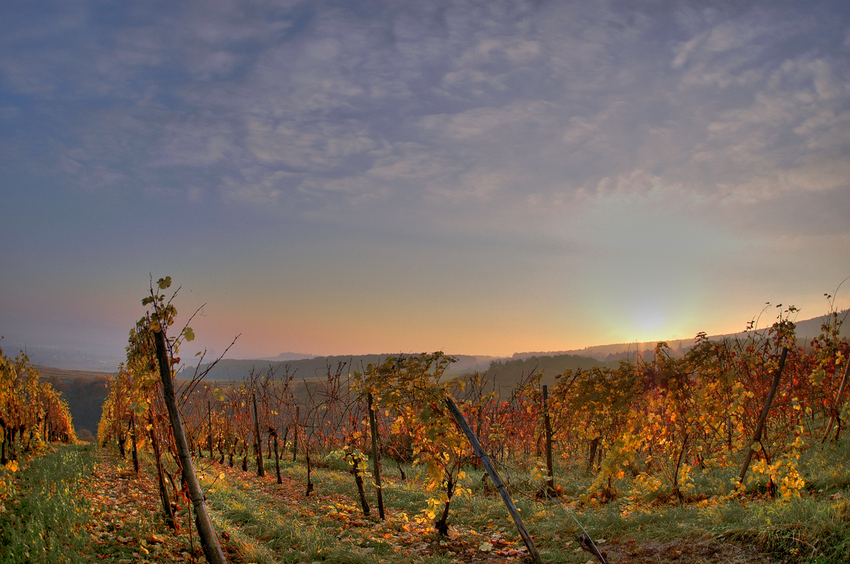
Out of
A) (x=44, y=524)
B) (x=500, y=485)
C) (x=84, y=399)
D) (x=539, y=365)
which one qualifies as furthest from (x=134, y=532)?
(x=84, y=399)

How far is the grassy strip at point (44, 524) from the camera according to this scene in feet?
14.9

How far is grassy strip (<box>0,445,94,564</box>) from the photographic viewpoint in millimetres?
4539

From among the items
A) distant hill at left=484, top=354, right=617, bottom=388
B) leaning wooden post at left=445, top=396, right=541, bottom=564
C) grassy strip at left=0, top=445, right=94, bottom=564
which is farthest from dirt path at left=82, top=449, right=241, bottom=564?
distant hill at left=484, top=354, right=617, bottom=388

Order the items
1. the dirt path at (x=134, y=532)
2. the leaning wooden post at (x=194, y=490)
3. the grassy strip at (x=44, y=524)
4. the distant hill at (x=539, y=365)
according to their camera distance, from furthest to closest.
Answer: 1. the distant hill at (x=539, y=365)
2. the dirt path at (x=134, y=532)
3. the grassy strip at (x=44, y=524)
4. the leaning wooden post at (x=194, y=490)

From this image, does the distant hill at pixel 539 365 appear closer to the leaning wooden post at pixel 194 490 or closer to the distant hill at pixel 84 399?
the leaning wooden post at pixel 194 490

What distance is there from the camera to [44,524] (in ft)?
17.6

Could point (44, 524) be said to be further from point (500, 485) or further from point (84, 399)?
point (84, 399)

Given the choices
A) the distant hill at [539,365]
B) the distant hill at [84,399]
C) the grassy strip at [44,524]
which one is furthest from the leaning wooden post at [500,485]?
the distant hill at [84,399]

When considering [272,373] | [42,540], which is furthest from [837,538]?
[272,373]

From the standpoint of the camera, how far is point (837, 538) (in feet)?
12.1

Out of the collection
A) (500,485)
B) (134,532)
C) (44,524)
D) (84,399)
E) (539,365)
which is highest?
(500,485)

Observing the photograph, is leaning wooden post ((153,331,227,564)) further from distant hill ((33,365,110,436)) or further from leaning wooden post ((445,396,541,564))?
distant hill ((33,365,110,436))

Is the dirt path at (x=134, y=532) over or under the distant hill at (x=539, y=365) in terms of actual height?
over

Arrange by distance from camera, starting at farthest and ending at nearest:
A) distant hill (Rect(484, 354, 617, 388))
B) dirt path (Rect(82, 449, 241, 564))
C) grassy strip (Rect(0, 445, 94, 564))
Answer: distant hill (Rect(484, 354, 617, 388))
dirt path (Rect(82, 449, 241, 564))
grassy strip (Rect(0, 445, 94, 564))
